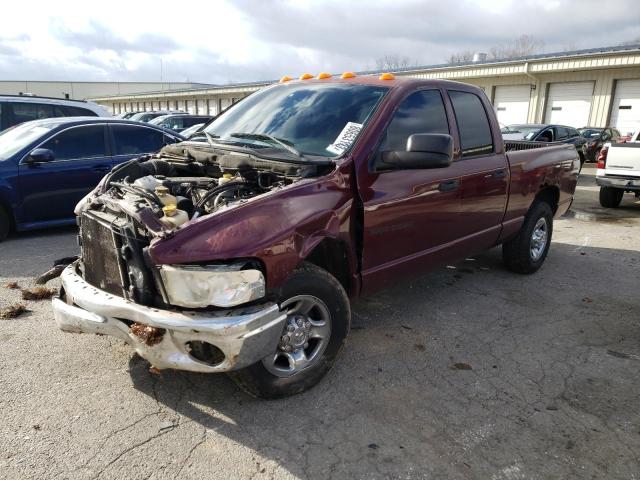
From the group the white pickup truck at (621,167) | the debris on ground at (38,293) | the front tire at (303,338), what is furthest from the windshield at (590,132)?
the debris on ground at (38,293)

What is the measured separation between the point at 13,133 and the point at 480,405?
7.04 m

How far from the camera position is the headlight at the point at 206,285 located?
2473 millimetres

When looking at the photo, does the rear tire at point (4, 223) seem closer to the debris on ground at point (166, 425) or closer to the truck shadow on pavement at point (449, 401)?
the truck shadow on pavement at point (449, 401)

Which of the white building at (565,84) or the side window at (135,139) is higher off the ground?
the white building at (565,84)

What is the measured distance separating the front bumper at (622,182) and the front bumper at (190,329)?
9091 millimetres

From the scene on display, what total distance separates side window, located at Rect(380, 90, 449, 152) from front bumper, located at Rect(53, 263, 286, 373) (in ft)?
5.04

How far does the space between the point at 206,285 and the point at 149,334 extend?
1.31 feet

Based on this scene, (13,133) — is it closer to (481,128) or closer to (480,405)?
(481,128)

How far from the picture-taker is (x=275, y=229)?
269 centimetres

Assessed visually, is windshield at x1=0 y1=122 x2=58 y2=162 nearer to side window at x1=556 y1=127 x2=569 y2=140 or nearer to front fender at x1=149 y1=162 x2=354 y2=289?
front fender at x1=149 y1=162 x2=354 y2=289

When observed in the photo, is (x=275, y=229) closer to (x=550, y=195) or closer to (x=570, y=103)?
(x=550, y=195)

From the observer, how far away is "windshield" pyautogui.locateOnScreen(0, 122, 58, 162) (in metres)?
6.36

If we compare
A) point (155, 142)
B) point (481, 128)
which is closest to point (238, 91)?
point (155, 142)

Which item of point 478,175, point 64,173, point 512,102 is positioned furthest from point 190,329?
point 512,102
